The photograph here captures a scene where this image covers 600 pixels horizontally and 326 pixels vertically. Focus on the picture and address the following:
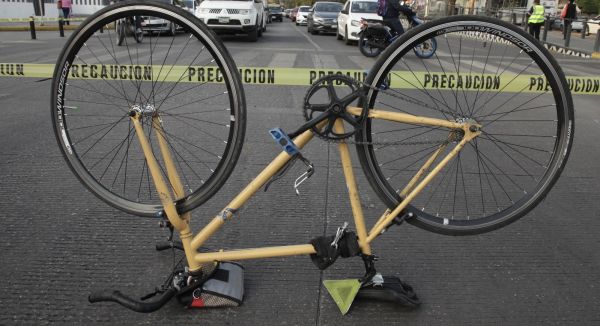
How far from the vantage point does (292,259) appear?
10.5ft

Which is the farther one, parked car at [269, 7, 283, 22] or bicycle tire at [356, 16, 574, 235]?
parked car at [269, 7, 283, 22]

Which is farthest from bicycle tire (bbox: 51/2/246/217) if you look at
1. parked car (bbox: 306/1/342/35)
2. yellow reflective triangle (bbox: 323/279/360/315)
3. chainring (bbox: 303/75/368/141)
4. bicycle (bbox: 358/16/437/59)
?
parked car (bbox: 306/1/342/35)

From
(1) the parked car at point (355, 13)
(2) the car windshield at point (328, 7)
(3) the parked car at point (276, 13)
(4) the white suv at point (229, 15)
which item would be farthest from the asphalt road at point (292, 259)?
(3) the parked car at point (276, 13)

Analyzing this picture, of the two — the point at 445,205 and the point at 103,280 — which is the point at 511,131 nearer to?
the point at 445,205

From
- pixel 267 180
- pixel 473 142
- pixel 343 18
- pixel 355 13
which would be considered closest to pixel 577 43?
pixel 343 18

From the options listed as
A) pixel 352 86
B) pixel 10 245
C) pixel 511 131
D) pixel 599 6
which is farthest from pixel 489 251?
pixel 599 6

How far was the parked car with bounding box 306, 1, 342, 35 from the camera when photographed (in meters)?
24.8

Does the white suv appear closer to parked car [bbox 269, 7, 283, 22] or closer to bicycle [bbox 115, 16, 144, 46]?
bicycle [bbox 115, 16, 144, 46]

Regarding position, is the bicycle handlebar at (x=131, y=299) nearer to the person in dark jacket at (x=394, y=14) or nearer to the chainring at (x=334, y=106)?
the chainring at (x=334, y=106)

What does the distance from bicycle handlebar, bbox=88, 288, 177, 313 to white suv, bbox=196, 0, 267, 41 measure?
620 inches

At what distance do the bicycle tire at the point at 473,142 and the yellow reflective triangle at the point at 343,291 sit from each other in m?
0.45

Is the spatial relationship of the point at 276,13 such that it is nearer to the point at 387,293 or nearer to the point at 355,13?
the point at 355,13

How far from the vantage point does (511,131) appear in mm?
6789

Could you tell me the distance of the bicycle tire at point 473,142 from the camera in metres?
2.50
